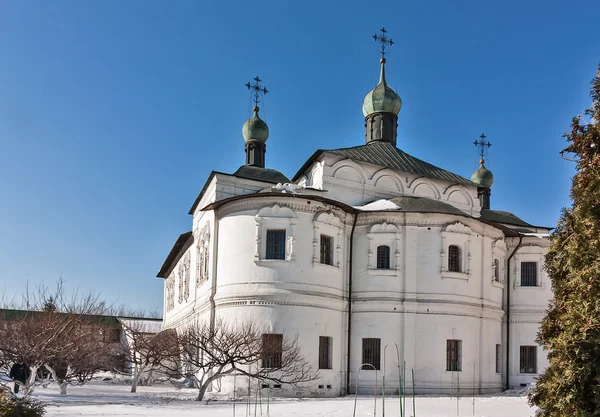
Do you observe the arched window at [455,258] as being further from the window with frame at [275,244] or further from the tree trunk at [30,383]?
the tree trunk at [30,383]

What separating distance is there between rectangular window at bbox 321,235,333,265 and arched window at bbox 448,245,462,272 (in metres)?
4.49

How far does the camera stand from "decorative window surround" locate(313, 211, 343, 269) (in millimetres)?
23250

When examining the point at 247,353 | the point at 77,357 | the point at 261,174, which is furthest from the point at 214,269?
the point at 261,174

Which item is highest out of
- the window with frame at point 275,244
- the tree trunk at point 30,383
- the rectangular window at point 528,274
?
the window with frame at point 275,244

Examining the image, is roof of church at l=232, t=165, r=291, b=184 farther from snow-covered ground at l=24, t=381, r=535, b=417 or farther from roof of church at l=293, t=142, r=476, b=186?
snow-covered ground at l=24, t=381, r=535, b=417

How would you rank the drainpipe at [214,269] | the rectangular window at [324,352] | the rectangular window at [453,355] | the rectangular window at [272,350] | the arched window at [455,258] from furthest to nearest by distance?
the arched window at [455,258] < the rectangular window at [453,355] < the drainpipe at [214,269] < the rectangular window at [324,352] < the rectangular window at [272,350]

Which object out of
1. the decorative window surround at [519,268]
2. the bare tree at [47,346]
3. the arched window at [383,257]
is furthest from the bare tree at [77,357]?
the decorative window surround at [519,268]

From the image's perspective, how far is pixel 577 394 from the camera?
920cm

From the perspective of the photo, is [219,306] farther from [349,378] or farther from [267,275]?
[349,378]

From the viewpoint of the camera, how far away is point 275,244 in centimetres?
2303

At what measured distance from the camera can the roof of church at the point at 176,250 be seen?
31.0 meters

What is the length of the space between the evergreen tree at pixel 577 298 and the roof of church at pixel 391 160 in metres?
16.8

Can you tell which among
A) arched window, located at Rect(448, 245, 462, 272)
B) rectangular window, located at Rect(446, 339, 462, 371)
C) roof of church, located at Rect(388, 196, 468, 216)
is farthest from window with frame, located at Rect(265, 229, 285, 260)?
rectangular window, located at Rect(446, 339, 462, 371)

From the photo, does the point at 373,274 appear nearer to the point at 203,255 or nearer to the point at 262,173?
the point at 203,255
